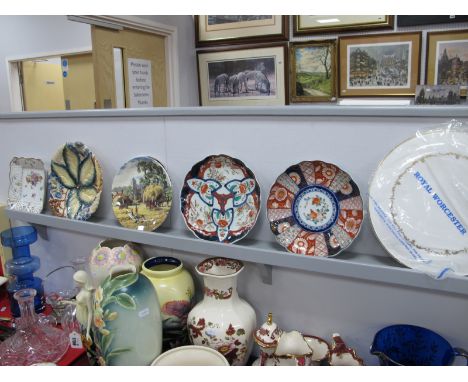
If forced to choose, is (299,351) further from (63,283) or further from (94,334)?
(63,283)

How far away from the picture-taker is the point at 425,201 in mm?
938

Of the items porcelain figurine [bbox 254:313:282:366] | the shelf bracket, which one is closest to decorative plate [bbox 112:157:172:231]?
the shelf bracket

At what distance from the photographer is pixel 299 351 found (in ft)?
3.35

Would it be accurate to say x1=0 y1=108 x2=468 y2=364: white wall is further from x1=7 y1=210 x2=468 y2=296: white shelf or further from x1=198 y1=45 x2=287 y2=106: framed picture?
x1=198 y1=45 x2=287 y2=106: framed picture

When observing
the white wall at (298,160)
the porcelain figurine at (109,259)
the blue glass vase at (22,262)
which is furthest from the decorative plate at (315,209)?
the blue glass vase at (22,262)

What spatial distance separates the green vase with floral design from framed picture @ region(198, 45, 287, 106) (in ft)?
8.20

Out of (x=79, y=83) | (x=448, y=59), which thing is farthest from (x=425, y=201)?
(x=79, y=83)

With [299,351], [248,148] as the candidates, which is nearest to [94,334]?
[299,351]

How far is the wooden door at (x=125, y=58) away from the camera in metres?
2.87

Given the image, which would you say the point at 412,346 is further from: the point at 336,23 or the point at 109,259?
the point at 336,23

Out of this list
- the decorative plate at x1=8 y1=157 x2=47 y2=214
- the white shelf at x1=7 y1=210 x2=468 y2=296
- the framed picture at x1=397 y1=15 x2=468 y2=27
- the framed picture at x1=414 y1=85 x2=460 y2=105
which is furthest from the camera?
the framed picture at x1=397 y1=15 x2=468 y2=27

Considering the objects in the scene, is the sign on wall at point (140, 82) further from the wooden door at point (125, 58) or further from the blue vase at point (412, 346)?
the blue vase at point (412, 346)

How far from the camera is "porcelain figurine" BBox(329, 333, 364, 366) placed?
→ 39.7 inches

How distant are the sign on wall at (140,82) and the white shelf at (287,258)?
6.63 feet
